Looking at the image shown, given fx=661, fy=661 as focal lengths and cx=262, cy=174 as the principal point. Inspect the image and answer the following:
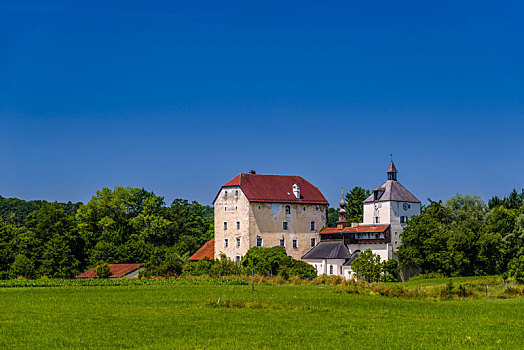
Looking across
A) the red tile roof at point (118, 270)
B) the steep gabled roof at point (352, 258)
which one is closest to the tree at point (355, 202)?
the steep gabled roof at point (352, 258)

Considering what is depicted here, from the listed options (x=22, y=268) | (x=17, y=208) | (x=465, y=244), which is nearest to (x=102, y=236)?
(x=22, y=268)

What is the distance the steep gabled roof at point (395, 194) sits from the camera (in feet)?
265

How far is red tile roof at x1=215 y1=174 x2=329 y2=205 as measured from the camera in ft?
277

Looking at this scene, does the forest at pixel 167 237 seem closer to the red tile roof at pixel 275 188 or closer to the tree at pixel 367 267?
the tree at pixel 367 267

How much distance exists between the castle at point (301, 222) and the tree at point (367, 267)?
574 cm

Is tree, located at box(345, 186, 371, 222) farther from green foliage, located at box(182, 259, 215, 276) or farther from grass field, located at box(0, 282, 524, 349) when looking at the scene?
grass field, located at box(0, 282, 524, 349)

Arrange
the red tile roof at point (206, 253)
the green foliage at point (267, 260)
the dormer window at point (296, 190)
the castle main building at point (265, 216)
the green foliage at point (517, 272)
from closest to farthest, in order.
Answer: the green foliage at point (517, 272) → the green foliage at point (267, 260) → the castle main building at point (265, 216) → the red tile roof at point (206, 253) → the dormer window at point (296, 190)

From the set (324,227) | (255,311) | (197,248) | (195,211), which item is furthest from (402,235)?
(255,311)

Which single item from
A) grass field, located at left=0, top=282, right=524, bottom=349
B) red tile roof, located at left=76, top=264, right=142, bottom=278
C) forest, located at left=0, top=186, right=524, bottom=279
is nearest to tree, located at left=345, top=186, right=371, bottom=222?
forest, located at left=0, top=186, right=524, bottom=279

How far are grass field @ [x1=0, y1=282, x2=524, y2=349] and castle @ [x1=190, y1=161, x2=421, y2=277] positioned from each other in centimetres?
3999

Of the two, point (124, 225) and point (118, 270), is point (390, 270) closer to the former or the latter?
point (118, 270)

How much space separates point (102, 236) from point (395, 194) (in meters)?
39.9

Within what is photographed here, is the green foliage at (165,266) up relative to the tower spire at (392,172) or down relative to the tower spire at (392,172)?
down

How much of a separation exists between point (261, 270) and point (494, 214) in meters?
27.0
